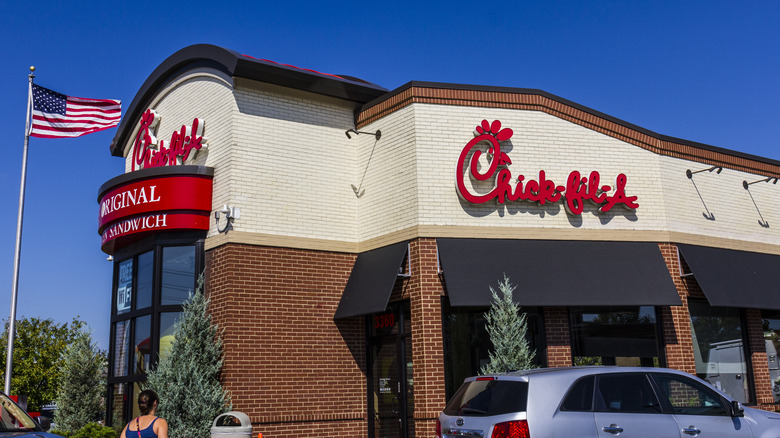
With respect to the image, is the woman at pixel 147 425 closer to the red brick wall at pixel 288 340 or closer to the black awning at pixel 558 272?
the red brick wall at pixel 288 340

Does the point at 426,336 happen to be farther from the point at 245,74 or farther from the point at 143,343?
the point at 245,74

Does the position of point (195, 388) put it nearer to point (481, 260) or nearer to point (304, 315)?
point (304, 315)

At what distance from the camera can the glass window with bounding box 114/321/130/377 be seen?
15672 mm

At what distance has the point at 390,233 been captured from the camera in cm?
1456

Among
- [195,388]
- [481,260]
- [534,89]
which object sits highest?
[534,89]

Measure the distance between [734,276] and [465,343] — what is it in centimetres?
649

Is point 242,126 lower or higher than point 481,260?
higher

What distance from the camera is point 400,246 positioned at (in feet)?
46.4

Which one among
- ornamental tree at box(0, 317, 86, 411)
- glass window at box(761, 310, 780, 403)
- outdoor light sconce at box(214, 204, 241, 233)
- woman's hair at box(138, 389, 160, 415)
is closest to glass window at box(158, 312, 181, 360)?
outdoor light sconce at box(214, 204, 241, 233)

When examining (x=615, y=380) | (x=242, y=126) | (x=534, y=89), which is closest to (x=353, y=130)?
(x=242, y=126)

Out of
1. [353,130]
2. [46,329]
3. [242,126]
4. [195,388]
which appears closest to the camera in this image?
[195,388]

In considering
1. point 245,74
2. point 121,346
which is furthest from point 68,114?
point 121,346

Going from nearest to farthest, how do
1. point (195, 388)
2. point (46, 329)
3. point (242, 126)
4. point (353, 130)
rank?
point (195, 388) → point (242, 126) → point (353, 130) → point (46, 329)

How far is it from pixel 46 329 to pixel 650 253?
38515mm
